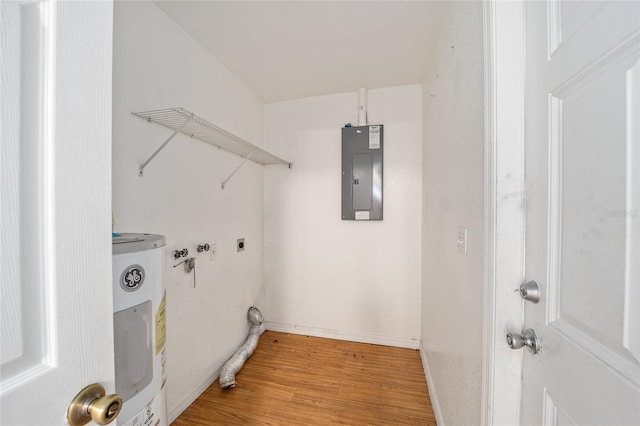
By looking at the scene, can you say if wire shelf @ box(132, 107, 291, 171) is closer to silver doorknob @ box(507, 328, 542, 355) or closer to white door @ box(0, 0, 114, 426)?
white door @ box(0, 0, 114, 426)

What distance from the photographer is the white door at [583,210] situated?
45 cm

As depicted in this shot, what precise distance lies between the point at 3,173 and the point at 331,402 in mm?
1947

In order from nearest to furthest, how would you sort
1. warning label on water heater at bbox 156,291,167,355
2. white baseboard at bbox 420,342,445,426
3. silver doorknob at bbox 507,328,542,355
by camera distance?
silver doorknob at bbox 507,328,542,355
warning label on water heater at bbox 156,291,167,355
white baseboard at bbox 420,342,445,426

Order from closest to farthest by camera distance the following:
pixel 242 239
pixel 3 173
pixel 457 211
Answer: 1. pixel 3 173
2. pixel 457 211
3. pixel 242 239

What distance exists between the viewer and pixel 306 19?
151cm

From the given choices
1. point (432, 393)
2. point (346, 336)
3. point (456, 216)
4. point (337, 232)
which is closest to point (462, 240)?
point (456, 216)

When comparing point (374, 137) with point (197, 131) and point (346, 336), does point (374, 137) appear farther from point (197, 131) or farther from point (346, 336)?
point (346, 336)

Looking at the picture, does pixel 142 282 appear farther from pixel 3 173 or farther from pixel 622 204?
pixel 622 204

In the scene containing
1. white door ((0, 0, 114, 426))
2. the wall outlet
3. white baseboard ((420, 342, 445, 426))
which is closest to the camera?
white door ((0, 0, 114, 426))

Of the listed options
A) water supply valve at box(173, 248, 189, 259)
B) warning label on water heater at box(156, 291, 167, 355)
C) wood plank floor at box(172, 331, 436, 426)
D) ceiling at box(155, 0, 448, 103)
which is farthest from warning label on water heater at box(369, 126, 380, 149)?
warning label on water heater at box(156, 291, 167, 355)

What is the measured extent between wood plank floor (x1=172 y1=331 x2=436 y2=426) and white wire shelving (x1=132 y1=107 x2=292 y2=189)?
1.58 meters

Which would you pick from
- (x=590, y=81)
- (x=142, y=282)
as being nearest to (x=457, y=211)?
(x=590, y=81)

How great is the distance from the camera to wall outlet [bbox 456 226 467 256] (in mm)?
1055

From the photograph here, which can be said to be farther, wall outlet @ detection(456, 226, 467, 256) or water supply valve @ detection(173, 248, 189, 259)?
water supply valve @ detection(173, 248, 189, 259)
